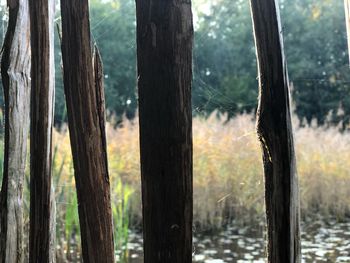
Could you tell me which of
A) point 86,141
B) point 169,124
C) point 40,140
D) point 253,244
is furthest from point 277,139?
point 253,244

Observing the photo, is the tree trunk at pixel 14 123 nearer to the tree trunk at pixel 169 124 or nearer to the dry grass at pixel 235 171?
the tree trunk at pixel 169 124

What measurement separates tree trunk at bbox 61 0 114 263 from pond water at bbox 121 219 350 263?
2396 mm

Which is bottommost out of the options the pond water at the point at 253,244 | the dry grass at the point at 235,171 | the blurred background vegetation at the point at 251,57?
the pond water at the point at 253,244

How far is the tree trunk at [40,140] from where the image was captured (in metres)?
1.69

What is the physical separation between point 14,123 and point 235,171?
2.97 m

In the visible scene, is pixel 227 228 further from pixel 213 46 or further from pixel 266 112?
pixel 213 46

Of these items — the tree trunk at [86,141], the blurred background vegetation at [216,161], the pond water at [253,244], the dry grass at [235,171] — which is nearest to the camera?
the tree trunk at [86,141]

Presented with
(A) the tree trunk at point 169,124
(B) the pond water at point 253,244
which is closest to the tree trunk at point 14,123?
(A) the tree trunk at point 169,124

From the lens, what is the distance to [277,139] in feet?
3.80

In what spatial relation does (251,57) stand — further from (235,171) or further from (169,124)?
(169,124)

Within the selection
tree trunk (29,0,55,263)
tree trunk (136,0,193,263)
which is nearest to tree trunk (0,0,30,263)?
tree trunk (29,0,55,263)

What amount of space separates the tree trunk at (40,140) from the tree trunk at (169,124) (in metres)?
0.63

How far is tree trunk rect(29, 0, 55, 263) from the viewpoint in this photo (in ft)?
5.54

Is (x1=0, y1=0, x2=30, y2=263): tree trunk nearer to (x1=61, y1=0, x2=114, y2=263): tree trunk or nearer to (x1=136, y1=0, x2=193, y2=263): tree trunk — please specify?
(x1=61, y1=0, x2=114, y2=263): tree trunk
